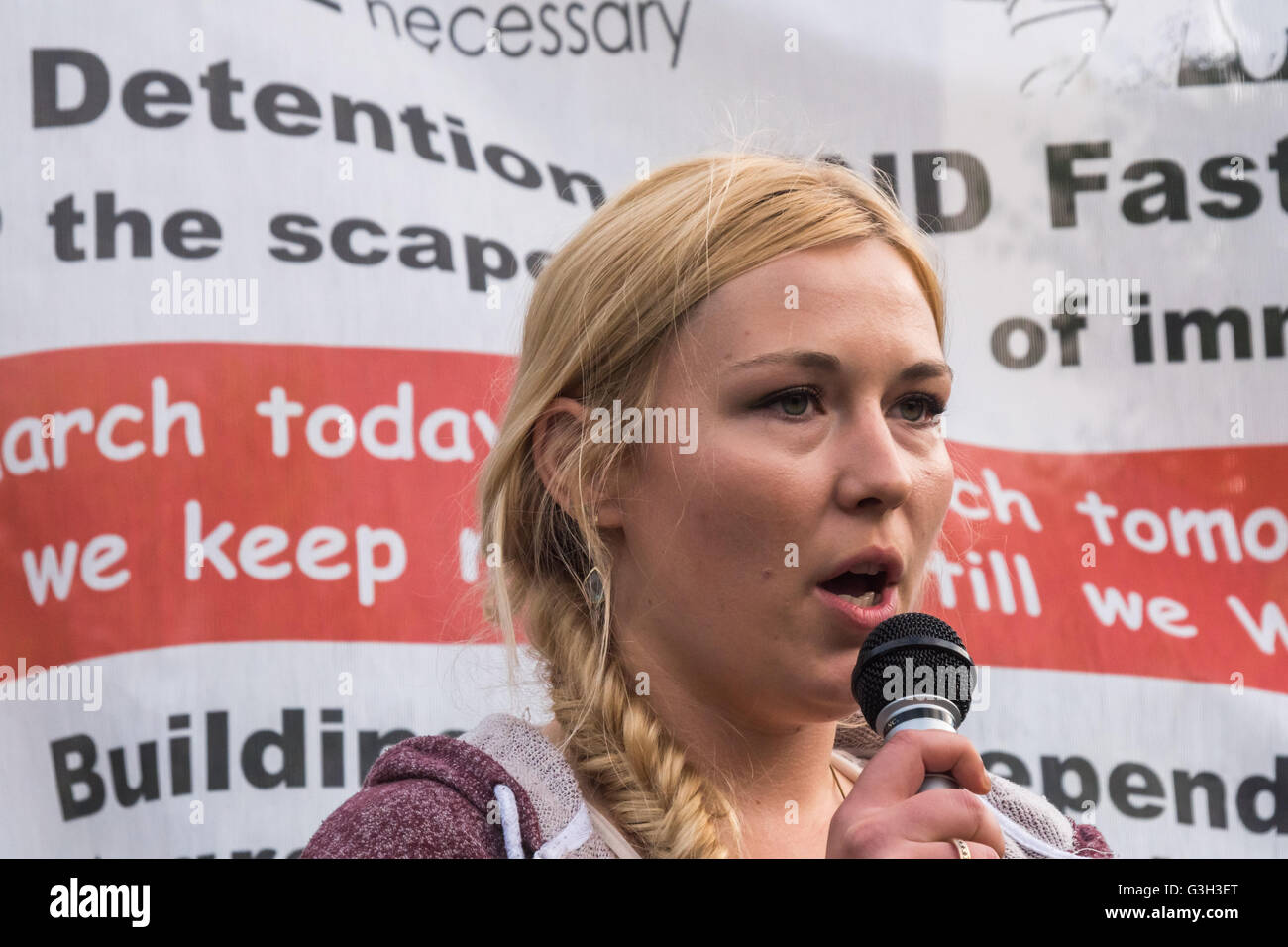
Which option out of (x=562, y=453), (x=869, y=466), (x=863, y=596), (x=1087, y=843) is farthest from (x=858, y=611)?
(x=1087, y=843)

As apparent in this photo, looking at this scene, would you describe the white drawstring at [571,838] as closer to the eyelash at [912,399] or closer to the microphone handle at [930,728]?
the microphone handle at [930,728]

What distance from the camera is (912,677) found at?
1121 millimetres

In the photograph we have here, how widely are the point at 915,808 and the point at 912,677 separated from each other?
0.49 feet

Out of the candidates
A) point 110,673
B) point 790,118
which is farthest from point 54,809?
point 790,118

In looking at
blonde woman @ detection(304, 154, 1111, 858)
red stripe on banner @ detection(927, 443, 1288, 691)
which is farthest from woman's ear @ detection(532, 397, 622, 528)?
red stripe on banner @ detection(927, 443, 1288, 691)

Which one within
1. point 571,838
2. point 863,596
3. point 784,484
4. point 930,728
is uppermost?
point 784,484

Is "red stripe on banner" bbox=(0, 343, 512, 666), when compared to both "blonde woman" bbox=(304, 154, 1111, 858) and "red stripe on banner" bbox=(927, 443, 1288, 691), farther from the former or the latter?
"red stripe on banner" bbox=(927, 443, 1288, 691)

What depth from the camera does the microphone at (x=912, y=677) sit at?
3.56 feet

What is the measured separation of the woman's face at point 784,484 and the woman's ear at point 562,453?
3 centimetres

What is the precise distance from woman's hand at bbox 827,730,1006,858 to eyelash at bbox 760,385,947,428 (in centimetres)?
42

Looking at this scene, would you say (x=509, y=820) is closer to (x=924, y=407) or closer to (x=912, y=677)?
(x=912, y=677)

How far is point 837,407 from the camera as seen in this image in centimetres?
137

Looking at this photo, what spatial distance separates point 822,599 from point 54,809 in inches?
58.3

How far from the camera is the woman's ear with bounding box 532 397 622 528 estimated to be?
1457mm
